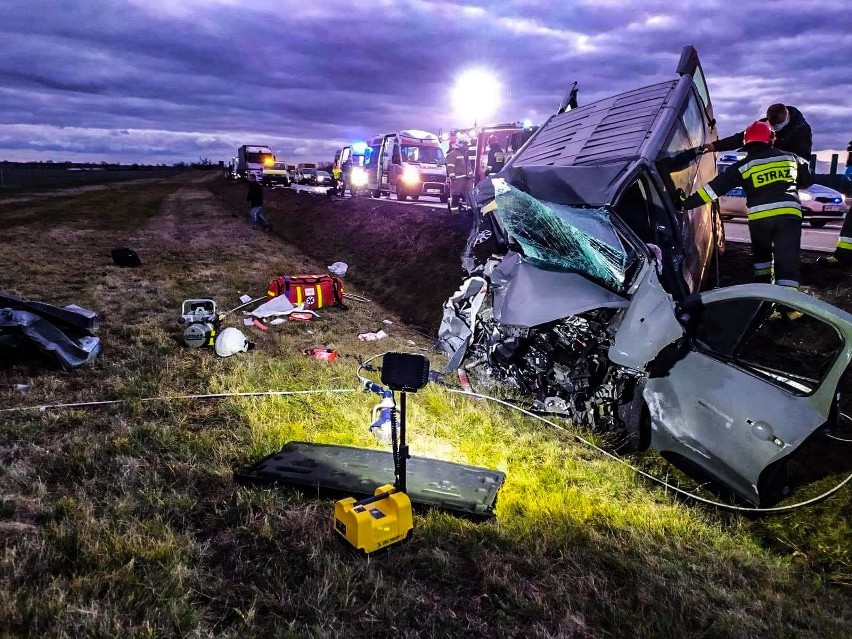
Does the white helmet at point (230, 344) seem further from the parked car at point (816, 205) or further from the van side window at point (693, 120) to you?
the parked car at point (816, 205)

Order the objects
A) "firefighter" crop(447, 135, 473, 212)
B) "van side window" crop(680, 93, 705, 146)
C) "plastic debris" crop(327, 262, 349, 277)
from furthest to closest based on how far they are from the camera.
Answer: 1. "firefighter" crop(447, 135, 473, 212)
2. "plastic debris" crop(327, 262, 349, 277)
3. "van side window" crop(680, 93, 705, 146)

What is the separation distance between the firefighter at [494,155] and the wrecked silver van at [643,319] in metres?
6.47

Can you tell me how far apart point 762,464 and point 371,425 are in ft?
8.04

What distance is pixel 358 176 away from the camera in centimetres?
2173

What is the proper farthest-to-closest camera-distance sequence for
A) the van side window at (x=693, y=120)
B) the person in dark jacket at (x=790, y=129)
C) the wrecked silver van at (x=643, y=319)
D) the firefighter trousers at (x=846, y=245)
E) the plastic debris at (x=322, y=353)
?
the plastic debris at (x=322, y=353), the firefighter trousers at (x=846, y=245), the person in dark jacket at (x=790, y=129), the van side window at (x=693, y=120), the wrecked silver van at (x=643, y=319)

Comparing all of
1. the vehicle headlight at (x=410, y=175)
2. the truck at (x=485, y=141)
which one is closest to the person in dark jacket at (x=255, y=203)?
the vehicle headlight at (x=410, y=175)

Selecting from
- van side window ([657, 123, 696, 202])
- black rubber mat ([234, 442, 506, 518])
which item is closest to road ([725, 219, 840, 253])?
van side window ([657, 123, 696, 202])

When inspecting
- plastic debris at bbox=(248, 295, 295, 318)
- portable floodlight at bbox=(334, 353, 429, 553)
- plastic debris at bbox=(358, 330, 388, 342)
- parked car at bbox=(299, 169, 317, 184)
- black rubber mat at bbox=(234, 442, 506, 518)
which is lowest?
plastic debris at bbox=(358, 330, 388, 342)

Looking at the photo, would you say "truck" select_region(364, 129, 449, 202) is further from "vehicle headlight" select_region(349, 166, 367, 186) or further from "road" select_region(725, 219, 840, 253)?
"road" select_region(725, 219, 840, 253)

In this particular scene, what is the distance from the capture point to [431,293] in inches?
366

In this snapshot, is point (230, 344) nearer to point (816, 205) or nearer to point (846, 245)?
point (846, 245)

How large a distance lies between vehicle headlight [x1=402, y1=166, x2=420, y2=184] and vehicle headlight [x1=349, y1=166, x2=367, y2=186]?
367cm

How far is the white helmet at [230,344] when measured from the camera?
5.73 meters

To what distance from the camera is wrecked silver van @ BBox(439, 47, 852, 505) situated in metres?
2.95
